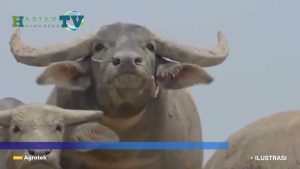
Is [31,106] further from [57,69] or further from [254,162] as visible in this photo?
[254,162]

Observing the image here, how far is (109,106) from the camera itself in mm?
7832

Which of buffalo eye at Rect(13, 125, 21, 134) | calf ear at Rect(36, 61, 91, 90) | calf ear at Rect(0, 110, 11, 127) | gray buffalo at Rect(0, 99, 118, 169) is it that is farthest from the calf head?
buffalo eye at Rect(13, 125, 21, 134)

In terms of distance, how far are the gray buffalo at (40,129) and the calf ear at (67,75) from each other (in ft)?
2.04

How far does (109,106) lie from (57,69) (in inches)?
22.2

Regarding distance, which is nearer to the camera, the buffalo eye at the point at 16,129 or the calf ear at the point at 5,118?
the buffalo eye at the point at 16,129

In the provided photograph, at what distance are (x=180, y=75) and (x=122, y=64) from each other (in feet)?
2.83

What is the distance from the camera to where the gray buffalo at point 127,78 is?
25.1ft

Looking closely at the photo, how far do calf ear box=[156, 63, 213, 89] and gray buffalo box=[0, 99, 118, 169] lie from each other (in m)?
0.91

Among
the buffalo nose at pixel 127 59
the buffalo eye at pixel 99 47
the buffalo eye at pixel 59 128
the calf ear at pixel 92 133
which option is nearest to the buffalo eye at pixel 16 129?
the buffalo eye at pixel 59 128

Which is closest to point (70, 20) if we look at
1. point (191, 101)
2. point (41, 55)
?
point (41, 55)

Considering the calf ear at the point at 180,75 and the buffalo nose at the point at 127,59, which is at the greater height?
the buffalo nose at the point at 127,59

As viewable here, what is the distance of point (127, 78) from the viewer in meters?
7.48

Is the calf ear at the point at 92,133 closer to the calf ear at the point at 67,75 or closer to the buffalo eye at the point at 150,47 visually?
the calf ear at the point at 67,75

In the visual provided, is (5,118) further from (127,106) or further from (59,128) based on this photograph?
(127,106)
